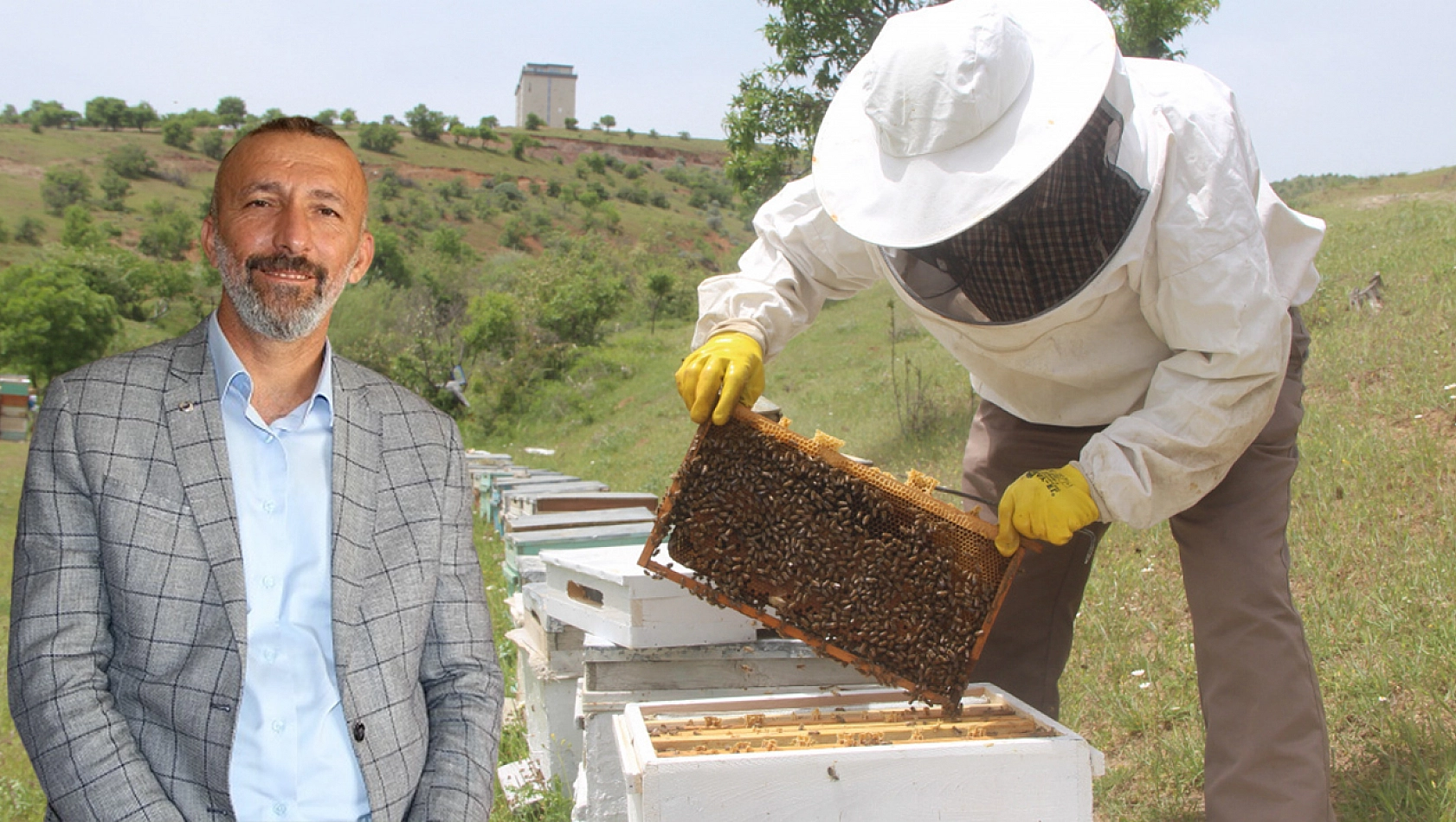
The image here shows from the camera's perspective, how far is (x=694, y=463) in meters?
2.68

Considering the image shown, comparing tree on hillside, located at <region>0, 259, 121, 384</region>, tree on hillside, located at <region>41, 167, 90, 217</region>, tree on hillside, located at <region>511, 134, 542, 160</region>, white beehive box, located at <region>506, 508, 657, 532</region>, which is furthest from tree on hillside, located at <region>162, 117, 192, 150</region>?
white beehive box, located at <region>506, 508, 657, 532</region>

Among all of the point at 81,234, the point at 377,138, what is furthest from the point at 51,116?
the point at 377,138

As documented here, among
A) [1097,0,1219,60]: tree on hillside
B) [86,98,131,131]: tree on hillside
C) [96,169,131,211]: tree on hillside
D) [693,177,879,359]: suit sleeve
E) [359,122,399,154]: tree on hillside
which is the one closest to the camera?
[693,177,879,359]: suit sleeve

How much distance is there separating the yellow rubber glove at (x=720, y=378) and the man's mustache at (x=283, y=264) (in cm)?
95

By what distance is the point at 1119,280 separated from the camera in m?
Result: 2.59

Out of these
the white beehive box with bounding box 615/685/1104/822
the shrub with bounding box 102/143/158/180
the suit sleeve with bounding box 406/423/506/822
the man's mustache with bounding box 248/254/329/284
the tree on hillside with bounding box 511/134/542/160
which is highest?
the tree on hillside with bounding box 511/134/542/160

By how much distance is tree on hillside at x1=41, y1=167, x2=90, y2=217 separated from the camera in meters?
35.1

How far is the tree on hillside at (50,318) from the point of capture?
551 inches

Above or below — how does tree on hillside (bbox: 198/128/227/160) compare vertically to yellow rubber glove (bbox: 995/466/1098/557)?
above

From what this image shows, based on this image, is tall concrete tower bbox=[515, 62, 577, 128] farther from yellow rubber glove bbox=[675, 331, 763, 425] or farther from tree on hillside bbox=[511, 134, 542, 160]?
yellow rubber glove bbox=[675, 331, 763, 425]

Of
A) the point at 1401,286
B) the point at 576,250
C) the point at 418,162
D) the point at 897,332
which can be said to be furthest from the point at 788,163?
the point at 418,162

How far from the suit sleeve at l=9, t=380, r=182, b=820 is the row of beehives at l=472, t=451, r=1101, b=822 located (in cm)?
91

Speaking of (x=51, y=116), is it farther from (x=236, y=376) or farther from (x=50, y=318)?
(x=236, y=376)

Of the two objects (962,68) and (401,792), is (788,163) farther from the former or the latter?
(401,792)
